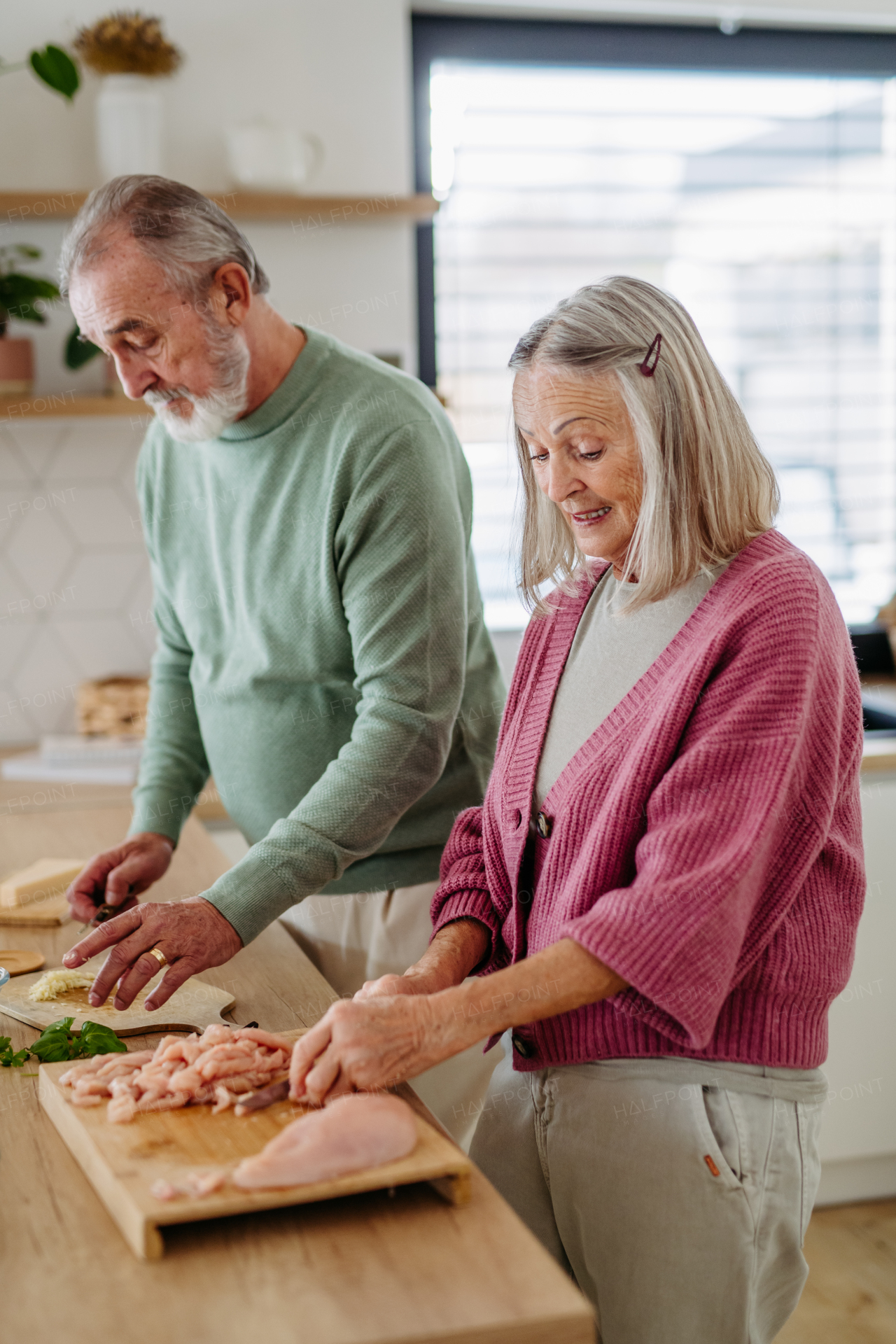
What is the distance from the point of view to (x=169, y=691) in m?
1.89

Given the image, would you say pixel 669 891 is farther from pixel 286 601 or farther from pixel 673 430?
pixel 286 601

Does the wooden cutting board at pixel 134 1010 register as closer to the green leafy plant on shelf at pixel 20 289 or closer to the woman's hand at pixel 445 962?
the woman's hand at pixel 445 962

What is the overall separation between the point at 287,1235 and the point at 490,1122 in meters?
0.44

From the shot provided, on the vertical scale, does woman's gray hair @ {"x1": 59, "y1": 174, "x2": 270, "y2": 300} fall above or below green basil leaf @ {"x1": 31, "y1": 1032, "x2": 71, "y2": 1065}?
above

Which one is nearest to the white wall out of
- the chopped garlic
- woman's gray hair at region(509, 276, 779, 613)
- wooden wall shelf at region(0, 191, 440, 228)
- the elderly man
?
wooden wall shelf at region(0, 191, 440, 228)

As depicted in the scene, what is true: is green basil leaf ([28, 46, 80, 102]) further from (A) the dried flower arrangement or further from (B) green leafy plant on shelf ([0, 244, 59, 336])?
(B) green leafy plant on shelf ([0, 244, 59, 336])

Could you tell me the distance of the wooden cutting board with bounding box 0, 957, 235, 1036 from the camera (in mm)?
1269

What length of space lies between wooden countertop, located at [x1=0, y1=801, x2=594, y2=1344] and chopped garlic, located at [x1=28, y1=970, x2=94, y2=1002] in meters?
0.30

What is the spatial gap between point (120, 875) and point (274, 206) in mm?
1568

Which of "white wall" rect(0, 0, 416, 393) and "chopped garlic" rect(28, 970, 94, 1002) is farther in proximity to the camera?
"white wall" rect(0, 0, 416, 393)

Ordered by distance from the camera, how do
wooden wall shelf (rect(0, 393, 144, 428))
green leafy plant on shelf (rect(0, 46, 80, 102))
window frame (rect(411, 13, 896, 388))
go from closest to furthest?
1. green leafy plant on shelf (rect(0, 46, 80, 102))
2. wooden wall shelf (rect(0, 393, 144, 428))
3. window frame (rect(411, 13, 896, 388))

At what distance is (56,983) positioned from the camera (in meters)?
1.35

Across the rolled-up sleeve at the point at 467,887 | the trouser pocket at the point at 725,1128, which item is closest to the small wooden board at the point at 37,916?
the rolled-up sleeve at the point at 467,887

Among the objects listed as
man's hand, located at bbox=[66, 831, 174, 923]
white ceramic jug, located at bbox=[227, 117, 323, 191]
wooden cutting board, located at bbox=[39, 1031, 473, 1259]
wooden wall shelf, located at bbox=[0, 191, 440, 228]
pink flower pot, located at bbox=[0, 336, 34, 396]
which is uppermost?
white ceramic jug, located at bbox=[227, 117, 323, 191]
